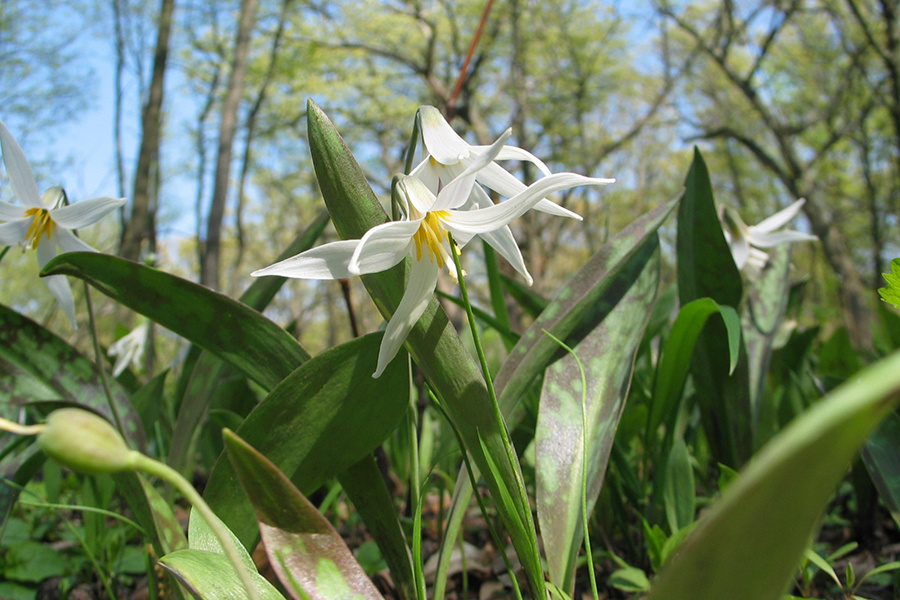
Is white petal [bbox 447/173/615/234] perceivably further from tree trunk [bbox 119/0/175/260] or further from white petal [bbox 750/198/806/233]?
tree trunk [bbox 119/0/175/260]

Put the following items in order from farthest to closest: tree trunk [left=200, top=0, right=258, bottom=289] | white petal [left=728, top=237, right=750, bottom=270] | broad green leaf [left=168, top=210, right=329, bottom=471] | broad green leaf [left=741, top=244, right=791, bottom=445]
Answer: tree trunk [left=200, top=0, right=258, bottom=289]
white petal [left=728, top=237, right=750, bottom=270]
broad green leaf [left=741, top=244, right=791, bottom=445]
broad green leaf [left=168, top=210, right=329, bottom=471]

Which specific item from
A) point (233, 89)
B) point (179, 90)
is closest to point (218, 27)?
point (179, 90)

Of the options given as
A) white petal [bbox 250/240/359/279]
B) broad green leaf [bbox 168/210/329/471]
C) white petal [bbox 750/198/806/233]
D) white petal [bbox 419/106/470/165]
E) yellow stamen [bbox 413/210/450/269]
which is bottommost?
broad green leaf [bbox 168/210/329/471]

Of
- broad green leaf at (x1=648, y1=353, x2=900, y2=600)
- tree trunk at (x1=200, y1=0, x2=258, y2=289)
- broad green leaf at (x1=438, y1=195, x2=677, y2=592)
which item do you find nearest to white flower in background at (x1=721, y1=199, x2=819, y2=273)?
broad green leaf at (x1=438, y1=195, x2=677, y2=592)

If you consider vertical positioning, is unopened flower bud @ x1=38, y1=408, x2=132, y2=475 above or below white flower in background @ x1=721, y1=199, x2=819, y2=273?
below

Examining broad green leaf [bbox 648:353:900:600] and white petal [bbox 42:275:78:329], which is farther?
white petal [bbox 42:275:78:329]

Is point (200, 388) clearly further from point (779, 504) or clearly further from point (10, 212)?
point (779, 504)

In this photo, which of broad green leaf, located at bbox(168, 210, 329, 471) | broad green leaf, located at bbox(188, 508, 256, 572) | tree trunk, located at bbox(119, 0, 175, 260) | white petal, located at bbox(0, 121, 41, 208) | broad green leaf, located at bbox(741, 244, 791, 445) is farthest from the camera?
tree trunk, located at bbox(119, 0, 175, 260)
